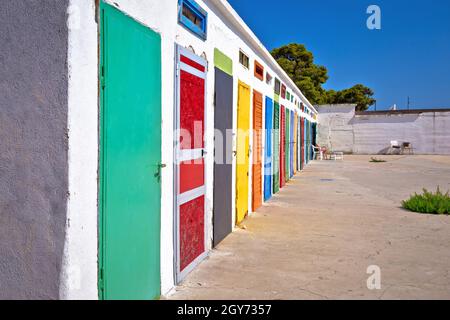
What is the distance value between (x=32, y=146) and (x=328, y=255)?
3.67 metres

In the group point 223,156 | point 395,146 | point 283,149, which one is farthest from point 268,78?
point 395,146

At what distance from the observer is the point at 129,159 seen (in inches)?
114

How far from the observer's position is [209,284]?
388cm

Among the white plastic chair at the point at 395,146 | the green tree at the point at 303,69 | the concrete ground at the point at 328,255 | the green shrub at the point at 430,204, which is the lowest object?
the concrete ground at the point at 328,255

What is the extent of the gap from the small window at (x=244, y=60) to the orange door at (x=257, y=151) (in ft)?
2.36

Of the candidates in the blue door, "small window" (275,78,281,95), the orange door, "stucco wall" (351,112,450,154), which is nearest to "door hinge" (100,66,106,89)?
the orange door

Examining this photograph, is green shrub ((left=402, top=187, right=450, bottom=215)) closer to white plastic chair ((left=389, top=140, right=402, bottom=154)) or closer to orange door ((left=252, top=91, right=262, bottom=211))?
orange door ((left=252, top=91, right=262, bottom=211))

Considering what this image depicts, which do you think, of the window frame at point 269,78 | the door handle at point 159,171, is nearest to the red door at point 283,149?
the window frame at point 269,78

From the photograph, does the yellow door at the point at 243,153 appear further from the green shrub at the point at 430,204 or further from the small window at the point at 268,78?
the green shrub at the point at 430,204

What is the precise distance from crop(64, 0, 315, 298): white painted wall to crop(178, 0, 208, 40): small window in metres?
0.08

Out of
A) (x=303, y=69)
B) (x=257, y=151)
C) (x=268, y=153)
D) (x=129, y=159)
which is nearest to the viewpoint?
(x=129, y=159)

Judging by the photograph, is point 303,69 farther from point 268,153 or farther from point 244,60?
point 244,60

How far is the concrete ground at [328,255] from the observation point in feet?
12.3
